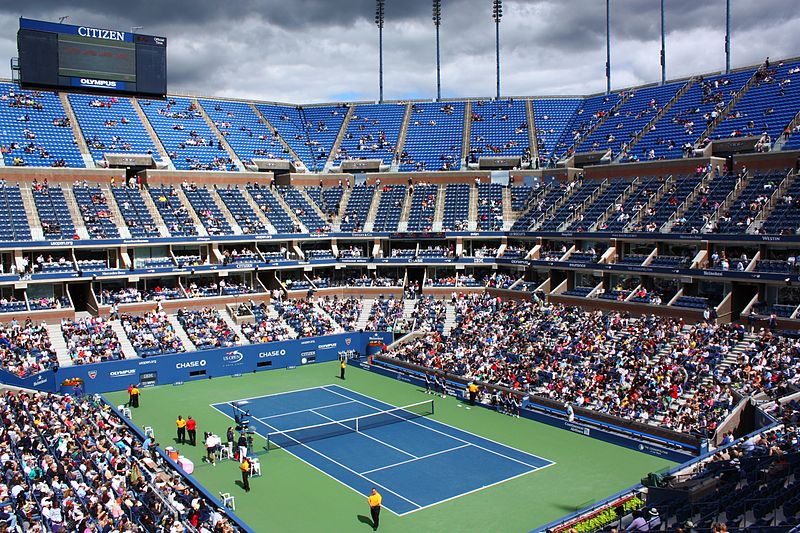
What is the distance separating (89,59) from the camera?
193 ft

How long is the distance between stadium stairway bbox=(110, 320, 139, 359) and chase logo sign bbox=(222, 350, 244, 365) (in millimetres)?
4993

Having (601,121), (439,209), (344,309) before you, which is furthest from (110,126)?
(601,121)

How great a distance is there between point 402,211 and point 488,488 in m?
37.1

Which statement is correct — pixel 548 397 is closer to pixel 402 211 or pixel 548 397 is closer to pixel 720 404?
pixel 720 404

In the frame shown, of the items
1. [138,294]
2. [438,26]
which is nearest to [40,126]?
[138,294]

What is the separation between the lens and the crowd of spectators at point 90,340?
1554 inches

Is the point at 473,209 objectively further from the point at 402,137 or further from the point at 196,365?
the point at 196,365

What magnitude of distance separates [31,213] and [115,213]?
5.38 meters

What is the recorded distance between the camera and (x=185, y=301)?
48312mm

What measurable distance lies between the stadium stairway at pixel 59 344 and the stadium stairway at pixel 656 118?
42084 mm

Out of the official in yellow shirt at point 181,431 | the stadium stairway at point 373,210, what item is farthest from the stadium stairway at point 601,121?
the official in yellow shirt at point 181,431

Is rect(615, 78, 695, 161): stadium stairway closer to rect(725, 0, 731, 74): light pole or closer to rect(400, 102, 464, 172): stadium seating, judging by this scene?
rect(725, 0, 731, 74): light pole

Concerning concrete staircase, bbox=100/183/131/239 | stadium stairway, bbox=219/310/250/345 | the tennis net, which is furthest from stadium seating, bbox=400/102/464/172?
the tennis net

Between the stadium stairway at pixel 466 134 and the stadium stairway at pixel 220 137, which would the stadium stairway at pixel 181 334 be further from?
the stadium stairway at pixel 466 134
